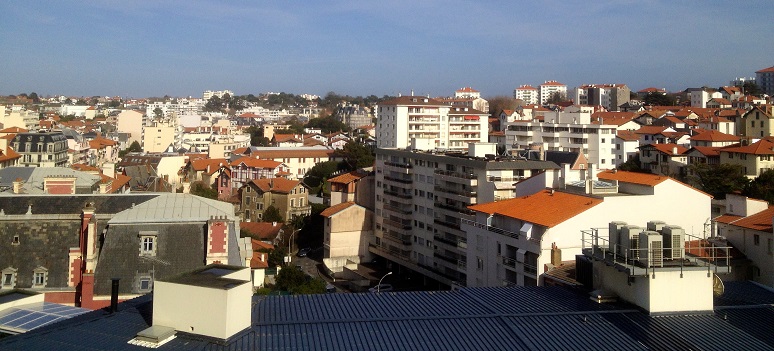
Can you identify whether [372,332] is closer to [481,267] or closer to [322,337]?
[322,337]

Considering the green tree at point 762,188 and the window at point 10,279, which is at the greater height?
the green tree at point 762,188

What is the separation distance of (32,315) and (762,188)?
40.2 m

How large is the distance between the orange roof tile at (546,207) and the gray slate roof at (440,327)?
12.2 m

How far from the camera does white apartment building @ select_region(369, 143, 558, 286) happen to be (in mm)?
36719

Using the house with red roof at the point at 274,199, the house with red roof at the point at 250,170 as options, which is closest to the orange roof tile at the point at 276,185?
the house with red roof at the point at 274,199

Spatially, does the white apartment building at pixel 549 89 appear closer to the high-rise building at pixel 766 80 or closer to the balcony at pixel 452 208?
the high-rise building at pixel 766 80

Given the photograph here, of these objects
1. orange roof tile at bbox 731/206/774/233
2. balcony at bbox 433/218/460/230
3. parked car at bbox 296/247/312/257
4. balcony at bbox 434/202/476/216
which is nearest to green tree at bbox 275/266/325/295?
balcony at bbox 434/202/476/216

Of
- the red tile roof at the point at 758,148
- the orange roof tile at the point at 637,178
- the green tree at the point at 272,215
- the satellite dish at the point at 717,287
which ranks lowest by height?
the green tree at the point at 272,215

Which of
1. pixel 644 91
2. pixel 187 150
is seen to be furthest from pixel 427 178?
pixel 644 91

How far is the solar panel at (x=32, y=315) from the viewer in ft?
38.5

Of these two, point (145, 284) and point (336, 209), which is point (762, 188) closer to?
point (336, 209)

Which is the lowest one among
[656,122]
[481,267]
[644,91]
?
[481,267]

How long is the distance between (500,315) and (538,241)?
1332cm

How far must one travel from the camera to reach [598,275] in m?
11.5
